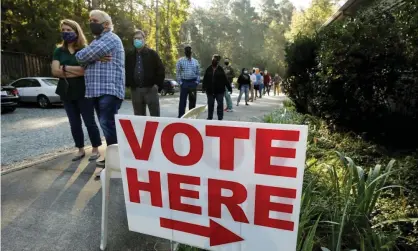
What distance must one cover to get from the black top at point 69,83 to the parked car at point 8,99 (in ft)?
26.7

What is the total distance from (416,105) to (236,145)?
4.32m

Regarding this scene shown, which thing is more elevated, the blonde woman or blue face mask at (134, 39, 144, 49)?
blue face mask at (134, 39, 144, 49)

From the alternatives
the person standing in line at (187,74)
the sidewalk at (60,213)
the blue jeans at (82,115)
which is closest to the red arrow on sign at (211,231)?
the sidewalk at (60,213)

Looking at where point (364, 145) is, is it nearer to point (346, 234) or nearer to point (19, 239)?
point (346, 234)

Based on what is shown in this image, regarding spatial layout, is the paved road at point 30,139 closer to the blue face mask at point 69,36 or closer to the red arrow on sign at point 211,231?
the blue face mask at point 69,36

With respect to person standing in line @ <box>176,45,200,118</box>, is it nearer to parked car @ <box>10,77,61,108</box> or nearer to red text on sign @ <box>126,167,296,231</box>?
red text on sign @ <box>126,167,296,231</box>

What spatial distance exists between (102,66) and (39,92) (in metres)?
10.7

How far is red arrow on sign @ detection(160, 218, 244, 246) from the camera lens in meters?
1.45

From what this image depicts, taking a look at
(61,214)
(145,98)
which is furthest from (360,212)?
(145,98)

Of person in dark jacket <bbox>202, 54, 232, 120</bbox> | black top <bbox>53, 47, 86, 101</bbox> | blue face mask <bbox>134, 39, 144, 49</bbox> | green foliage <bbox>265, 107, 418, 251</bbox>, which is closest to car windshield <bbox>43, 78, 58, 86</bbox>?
person in dark jacket <bbox>202, 54, 232, 120</bbox>

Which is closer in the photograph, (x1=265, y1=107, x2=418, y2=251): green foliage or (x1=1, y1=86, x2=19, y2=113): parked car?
(x1=265, y1=107, x2=418, y2=251): green foliage

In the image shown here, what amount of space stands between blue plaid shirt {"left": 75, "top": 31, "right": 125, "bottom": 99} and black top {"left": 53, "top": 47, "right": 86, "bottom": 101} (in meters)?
0.33

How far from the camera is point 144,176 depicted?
62.7 inches

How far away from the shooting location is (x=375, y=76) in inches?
167
